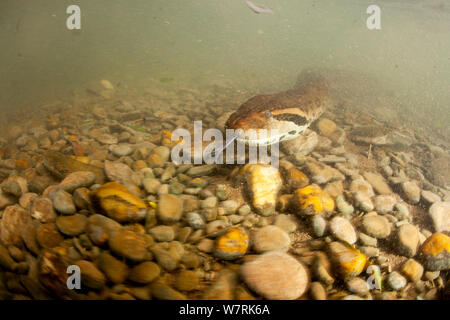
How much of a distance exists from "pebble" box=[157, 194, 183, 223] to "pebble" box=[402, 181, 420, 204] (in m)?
2.49

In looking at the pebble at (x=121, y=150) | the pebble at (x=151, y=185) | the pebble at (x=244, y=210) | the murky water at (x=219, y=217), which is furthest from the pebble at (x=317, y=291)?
the pebble at (x=121, y=150)

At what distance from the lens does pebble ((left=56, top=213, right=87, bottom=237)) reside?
52.5 inches

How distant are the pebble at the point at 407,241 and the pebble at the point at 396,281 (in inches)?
11.2

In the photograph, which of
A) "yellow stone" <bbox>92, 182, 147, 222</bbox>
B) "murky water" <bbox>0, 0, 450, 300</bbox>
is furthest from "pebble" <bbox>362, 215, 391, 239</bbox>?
"yellow stone" <bbox>92, 182, 147, 222</bbox>

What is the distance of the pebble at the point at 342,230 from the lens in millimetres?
1655

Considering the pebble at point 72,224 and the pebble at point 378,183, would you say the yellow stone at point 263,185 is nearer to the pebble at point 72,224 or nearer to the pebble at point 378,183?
the pebble at point 378,183

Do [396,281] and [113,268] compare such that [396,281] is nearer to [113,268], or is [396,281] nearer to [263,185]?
[263,185]

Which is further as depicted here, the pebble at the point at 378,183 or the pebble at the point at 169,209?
the pebble at the point at 378,183
